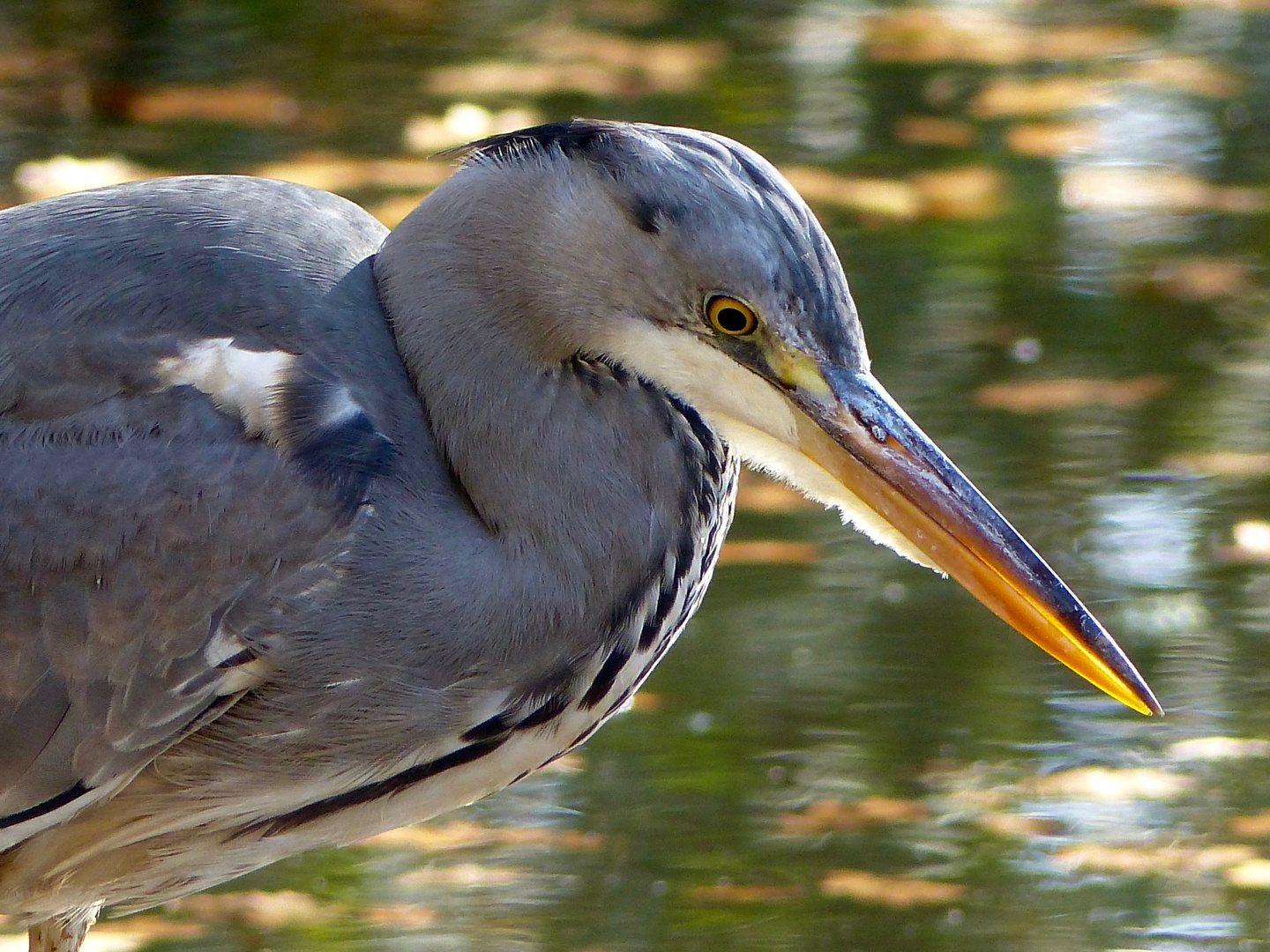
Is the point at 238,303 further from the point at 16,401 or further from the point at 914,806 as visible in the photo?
the point at 914,806

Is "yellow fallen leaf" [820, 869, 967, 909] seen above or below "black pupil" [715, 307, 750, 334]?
below

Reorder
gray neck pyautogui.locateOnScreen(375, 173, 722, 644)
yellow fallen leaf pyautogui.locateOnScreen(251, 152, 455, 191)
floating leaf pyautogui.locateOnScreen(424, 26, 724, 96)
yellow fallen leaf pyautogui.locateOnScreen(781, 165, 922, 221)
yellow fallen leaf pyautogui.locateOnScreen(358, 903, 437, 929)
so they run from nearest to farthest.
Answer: gray neck pyautogui.locateOnScreen(375, 173, 722, 644) < yellow fallen leaf pyautogui.locateOnScreen(358, 903, 437, 929) < yellow fallen leaf pyautogui.locateOnScreen(251, 152, 455, 191) < yellow fallen leaf pyautogui.locateOnScreen(781, 165, 922, 221) < floating leaf pyautogui.locateOnScreen(424, 26, 724, 96)

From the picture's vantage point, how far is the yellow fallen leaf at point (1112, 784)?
12.7 ft

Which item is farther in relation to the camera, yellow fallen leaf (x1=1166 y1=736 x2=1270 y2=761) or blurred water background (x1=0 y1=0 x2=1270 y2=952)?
yellow fallen leaf (x1=1166 y1=736 x2=1270 y2=761)

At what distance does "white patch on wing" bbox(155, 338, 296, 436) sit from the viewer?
270cm

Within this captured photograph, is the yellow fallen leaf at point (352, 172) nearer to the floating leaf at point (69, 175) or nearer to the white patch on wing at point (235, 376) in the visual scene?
the floating leaf at point (69, 175)

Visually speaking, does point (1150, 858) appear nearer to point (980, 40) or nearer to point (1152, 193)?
point (1152, 193)

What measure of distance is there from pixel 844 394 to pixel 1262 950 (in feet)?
4.83

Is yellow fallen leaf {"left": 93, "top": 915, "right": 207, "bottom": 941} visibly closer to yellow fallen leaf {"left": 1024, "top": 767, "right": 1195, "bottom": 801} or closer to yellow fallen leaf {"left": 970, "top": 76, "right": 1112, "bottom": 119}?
yellow fallen leaf {"left": 1024, "top": 767, "right": 1195, "bottom": 801}

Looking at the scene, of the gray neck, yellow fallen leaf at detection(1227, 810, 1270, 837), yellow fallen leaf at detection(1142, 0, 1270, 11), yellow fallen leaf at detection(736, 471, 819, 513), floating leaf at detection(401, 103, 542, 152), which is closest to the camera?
the gray neck

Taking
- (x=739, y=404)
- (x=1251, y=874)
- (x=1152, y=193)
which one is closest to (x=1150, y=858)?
(x=1251, y=874)

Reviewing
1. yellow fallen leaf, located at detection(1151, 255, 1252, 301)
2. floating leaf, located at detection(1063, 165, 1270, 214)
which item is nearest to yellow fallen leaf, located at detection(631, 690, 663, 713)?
Answer: yellow fallen leaf, located at detection(1151, 255, 1252, 301)

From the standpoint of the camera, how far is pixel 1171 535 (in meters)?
4.74

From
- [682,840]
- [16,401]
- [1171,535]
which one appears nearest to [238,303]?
Result: [16,401]
